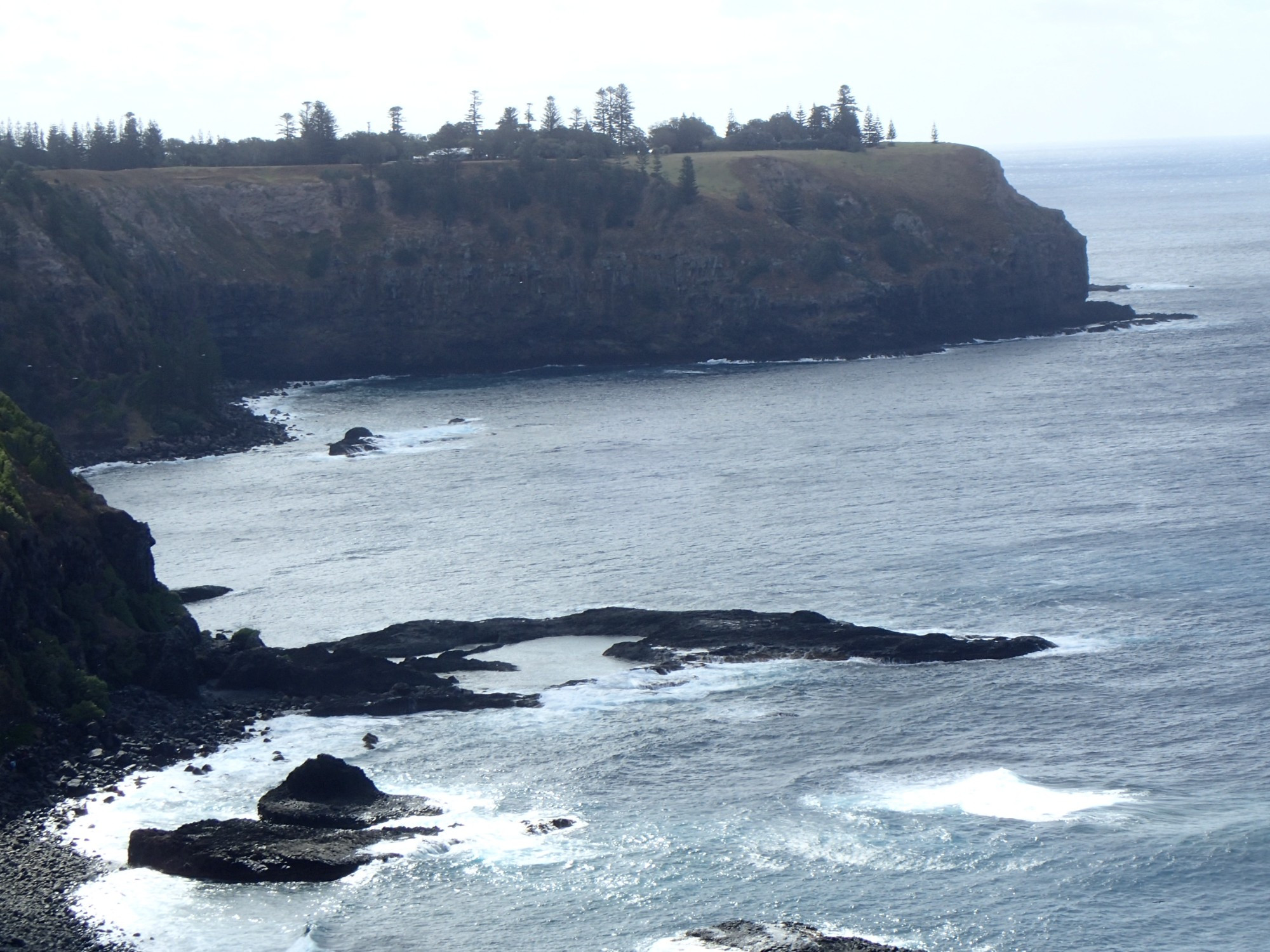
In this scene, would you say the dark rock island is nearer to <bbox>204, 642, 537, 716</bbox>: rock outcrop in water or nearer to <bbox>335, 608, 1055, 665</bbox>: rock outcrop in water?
<bbox>204, 642, 537, 716</bbox>: rock outcrop in water

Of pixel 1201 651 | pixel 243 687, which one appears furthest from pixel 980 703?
pixel 243 687

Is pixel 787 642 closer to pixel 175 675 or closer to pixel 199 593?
pixel 175 675

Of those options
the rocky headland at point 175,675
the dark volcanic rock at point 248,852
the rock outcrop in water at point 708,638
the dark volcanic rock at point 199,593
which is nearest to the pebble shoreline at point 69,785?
the rocky headland at point 175,675

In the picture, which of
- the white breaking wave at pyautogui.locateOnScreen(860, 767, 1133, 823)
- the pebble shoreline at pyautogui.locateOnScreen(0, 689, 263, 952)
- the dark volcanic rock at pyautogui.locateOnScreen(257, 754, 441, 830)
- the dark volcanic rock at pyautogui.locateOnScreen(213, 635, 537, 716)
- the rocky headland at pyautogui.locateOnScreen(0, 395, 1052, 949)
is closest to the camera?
the pebble shoreline at pyautogui.locateOnScreen(0, 689, 263, 952)

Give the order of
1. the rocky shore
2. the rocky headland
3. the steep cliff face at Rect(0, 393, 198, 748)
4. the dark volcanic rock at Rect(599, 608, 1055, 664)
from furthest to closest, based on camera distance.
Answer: the rocky shore → the dark volcanic rock at Rect(599, 608, 1055, 664) → the steep cliff face at Rect(0, 393, 198, 748) → the rocky headland

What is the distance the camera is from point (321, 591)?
2913 inches

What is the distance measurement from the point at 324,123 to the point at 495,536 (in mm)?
106872

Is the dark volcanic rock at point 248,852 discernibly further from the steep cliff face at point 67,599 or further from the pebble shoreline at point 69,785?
the steep cliff face at point 67,599

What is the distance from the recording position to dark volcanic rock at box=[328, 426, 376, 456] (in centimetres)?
10775

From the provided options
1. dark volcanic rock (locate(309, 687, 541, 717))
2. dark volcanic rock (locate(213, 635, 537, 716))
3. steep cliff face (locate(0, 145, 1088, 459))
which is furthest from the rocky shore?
dark volcanic rock (locate(309, 687, 541, 717))

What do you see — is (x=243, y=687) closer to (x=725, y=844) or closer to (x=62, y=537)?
(x=62, y=537)

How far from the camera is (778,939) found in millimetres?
37906

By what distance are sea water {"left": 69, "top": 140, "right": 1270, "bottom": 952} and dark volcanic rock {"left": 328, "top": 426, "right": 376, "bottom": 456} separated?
3.64ft

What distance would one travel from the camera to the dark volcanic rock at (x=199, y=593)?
73062 millimetres
